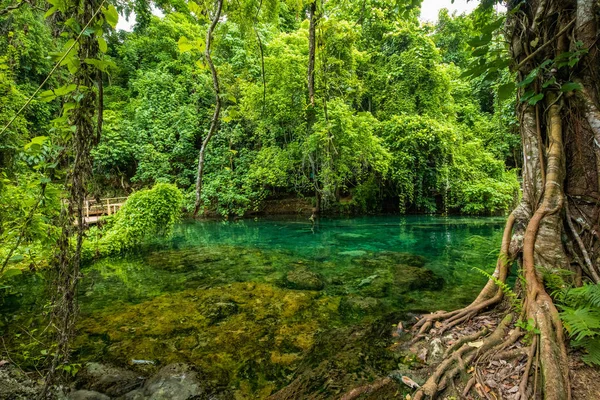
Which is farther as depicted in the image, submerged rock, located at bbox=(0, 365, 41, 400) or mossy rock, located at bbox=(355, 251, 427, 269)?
mossy rock, located at bbox=(355, 251, 427, 269)

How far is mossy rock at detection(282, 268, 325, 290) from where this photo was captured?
19.5 ft

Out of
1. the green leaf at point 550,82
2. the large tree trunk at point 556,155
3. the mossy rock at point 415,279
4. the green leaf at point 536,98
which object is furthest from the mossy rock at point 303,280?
the green leaf at point 550,82

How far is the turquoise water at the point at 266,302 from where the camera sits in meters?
3.34

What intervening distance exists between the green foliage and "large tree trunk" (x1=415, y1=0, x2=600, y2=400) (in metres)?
9.67

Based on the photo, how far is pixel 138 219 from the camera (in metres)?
9.77

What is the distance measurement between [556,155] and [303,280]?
15.4ft

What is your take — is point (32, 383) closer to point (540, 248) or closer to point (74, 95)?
point (74, 95)

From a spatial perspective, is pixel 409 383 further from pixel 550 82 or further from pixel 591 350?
pixel 550 82

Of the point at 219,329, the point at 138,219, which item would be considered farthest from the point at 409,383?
the point at 138,219

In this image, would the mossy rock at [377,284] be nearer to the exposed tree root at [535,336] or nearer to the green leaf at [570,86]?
the exposed tree root at [535,336]

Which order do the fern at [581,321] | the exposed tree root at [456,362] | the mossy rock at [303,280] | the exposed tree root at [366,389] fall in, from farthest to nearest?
the mossy rock at [303,280]
the exposed tree root at [366,389]
the exposed tree root at [456,362]
the fern at [581,321]

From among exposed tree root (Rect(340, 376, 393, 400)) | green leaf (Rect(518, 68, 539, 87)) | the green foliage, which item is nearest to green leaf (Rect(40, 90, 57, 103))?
exposed tree root (Rect(340, 376, 393, 400))

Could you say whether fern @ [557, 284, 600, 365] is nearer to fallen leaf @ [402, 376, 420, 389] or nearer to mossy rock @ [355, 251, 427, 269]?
fallen leaf @ [402, 376, 420, 389]

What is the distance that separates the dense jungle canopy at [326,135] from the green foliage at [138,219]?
0.16 feet
